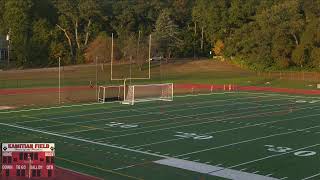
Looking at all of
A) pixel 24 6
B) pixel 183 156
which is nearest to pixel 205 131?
pixel 183 156

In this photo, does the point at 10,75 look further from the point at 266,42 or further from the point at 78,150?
the point at 78,150

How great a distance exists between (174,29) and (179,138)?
63916 millimetres

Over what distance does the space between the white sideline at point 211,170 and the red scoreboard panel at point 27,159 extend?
16.3ft

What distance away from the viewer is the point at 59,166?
17.9 metres

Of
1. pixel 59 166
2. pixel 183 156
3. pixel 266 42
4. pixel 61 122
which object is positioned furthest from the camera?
pixel 266 42

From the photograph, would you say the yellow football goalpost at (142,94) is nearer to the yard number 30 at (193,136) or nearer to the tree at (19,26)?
the yard number 30 at (193,136)

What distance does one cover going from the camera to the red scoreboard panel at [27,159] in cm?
1371

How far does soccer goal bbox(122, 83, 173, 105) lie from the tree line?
103 ft

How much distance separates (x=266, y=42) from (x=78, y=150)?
55.1 meters

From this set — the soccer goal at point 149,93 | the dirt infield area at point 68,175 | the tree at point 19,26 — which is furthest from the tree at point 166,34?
the dirt infield area at point 68,175

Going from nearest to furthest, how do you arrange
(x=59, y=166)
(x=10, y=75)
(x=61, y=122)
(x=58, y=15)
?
(x=59, y=166), (x=61, y=122), (x=10, y=75), (x=58, y=15)

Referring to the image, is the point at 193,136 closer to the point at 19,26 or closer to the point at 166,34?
the point at 166,34

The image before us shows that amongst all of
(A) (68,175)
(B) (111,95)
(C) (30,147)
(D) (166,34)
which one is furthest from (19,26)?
(C) (30,147)

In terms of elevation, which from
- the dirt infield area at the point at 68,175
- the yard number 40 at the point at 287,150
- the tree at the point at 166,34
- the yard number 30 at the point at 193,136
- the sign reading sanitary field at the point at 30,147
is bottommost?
the dirt infield area at the point at 68,175
